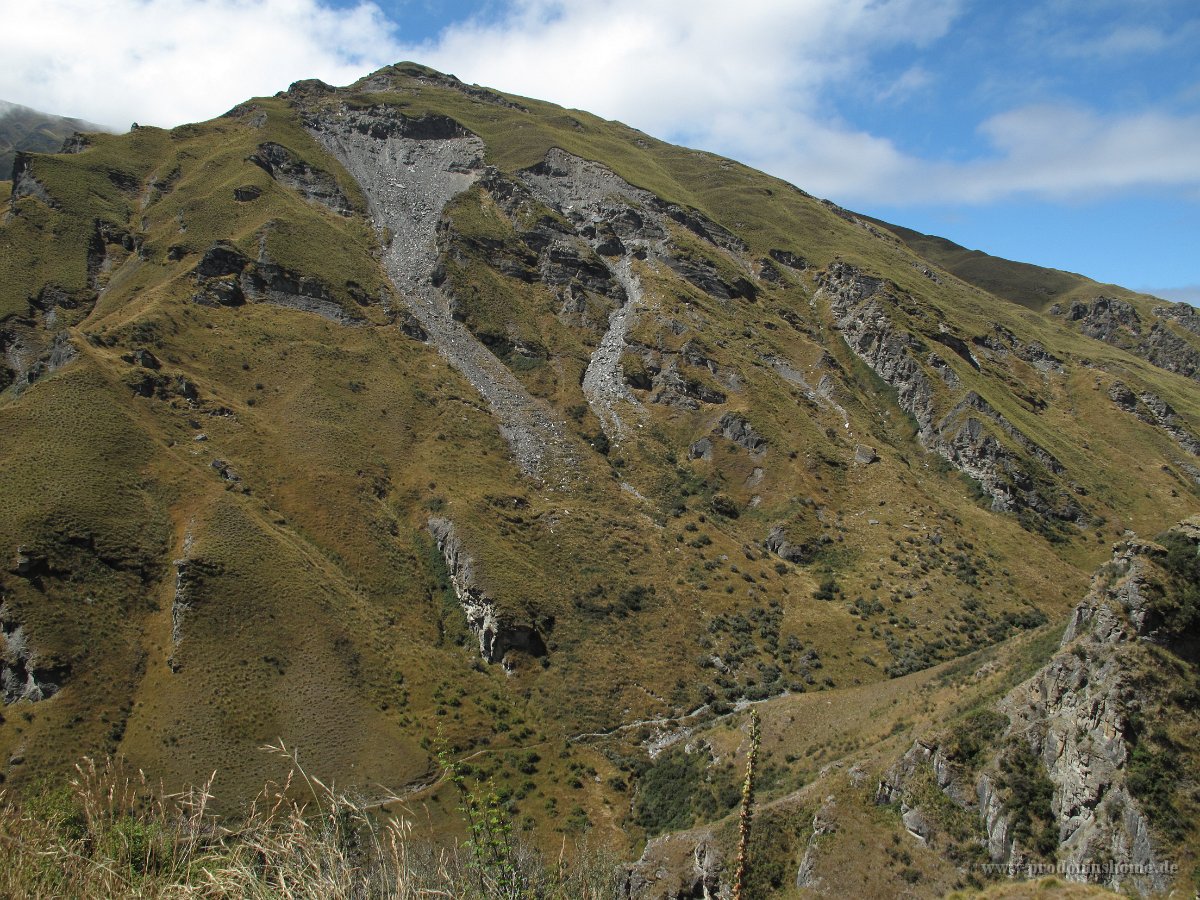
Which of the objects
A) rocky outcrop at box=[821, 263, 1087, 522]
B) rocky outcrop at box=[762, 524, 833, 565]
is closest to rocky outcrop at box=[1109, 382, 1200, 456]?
rocky outcrop at box=[821, 263, 1087, 522]

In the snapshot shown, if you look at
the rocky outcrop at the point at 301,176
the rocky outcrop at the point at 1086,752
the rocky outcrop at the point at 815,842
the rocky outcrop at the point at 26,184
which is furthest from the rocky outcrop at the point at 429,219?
the rocky outcrop at the point at 1086,752

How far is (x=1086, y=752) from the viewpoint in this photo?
39438mm

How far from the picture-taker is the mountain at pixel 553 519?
4747 cm

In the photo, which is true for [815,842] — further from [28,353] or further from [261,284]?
[28,353]

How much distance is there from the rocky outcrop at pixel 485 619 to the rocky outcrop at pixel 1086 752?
42991mm

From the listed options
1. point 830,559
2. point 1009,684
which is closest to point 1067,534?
point 830,559

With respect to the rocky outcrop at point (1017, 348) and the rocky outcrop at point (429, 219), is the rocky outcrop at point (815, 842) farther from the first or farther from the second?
the rocky outcrop at point (1017, 348)

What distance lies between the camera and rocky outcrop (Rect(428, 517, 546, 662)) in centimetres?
8000

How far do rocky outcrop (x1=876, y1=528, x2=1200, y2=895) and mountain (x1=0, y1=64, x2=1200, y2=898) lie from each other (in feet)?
0.78

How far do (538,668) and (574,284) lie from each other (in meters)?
90.2

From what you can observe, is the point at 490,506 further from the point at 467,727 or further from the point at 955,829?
the point at 955,829

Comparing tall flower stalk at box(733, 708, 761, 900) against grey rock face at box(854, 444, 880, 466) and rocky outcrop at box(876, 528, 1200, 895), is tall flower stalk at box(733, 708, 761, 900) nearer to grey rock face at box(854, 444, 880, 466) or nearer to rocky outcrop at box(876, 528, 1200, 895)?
rocky outcrop at box(876, 528, 1200, 895)

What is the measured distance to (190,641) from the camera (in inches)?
2621

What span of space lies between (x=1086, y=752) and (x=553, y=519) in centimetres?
6648
